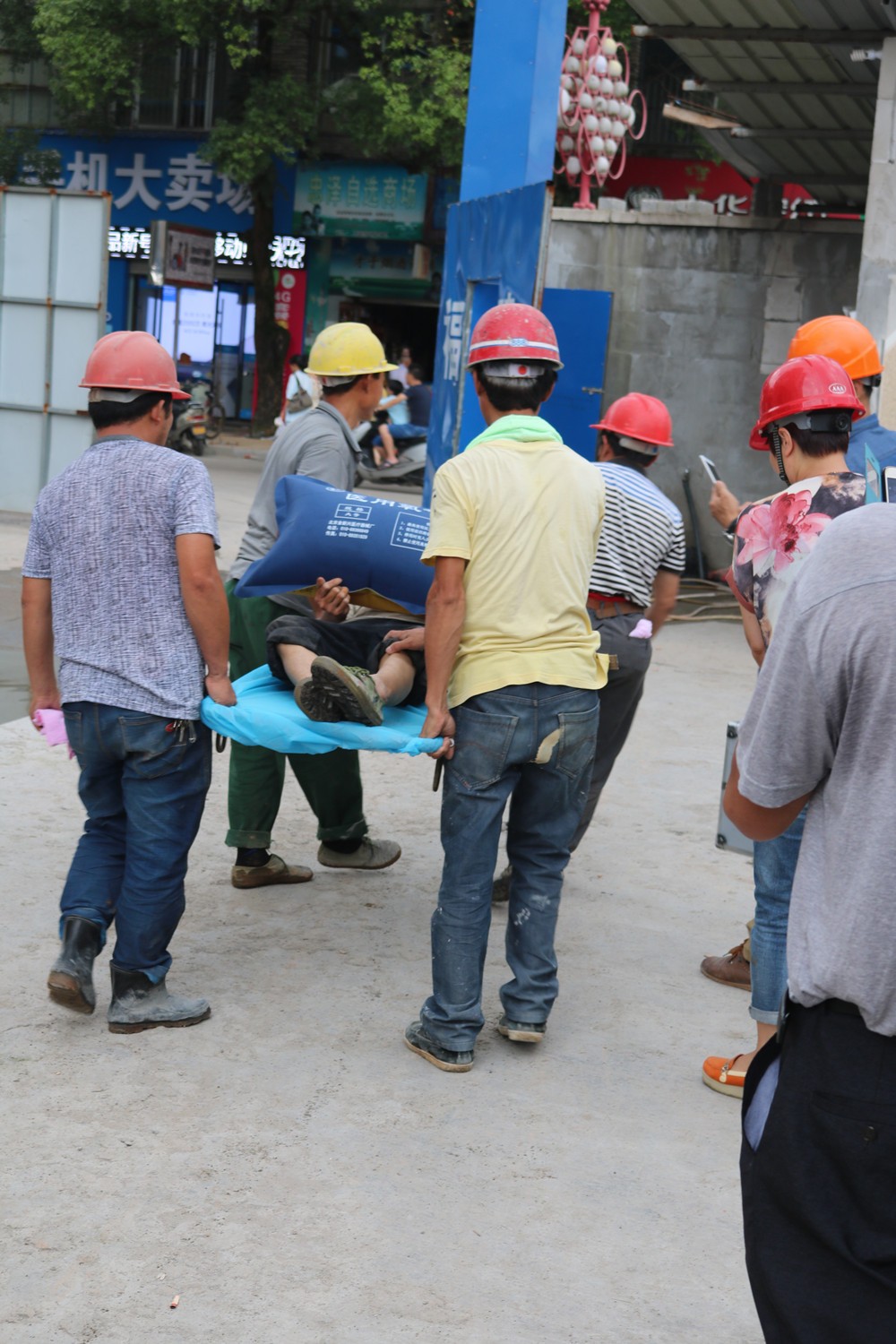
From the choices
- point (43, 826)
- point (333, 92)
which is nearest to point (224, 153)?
point (333, 92)

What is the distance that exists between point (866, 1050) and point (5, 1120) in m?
2.22

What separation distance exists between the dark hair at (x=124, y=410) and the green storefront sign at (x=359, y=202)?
72.1ft

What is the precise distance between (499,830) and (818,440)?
127cm

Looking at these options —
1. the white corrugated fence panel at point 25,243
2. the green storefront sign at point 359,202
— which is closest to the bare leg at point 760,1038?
the white corrugated fence panel at point 25,243

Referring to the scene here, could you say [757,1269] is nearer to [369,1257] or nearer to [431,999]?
[369,1257]

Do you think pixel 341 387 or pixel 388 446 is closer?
pixel 341 387

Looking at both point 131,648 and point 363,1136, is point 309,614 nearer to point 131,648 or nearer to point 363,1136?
point 131,648

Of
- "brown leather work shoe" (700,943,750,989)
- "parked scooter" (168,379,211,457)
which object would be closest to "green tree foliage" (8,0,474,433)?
"parked scooter" (168,379,211,457)

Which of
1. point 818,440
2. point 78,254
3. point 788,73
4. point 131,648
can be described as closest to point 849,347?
point 818,440

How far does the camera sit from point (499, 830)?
3.78 metres

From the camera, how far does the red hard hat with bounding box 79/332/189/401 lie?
365cm

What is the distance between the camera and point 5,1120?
3.31 meters

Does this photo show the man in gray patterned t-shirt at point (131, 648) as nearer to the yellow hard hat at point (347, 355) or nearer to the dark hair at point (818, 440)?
the yellow hard hat at point (347, 355)

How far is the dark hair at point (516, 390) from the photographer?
12.5 ft
